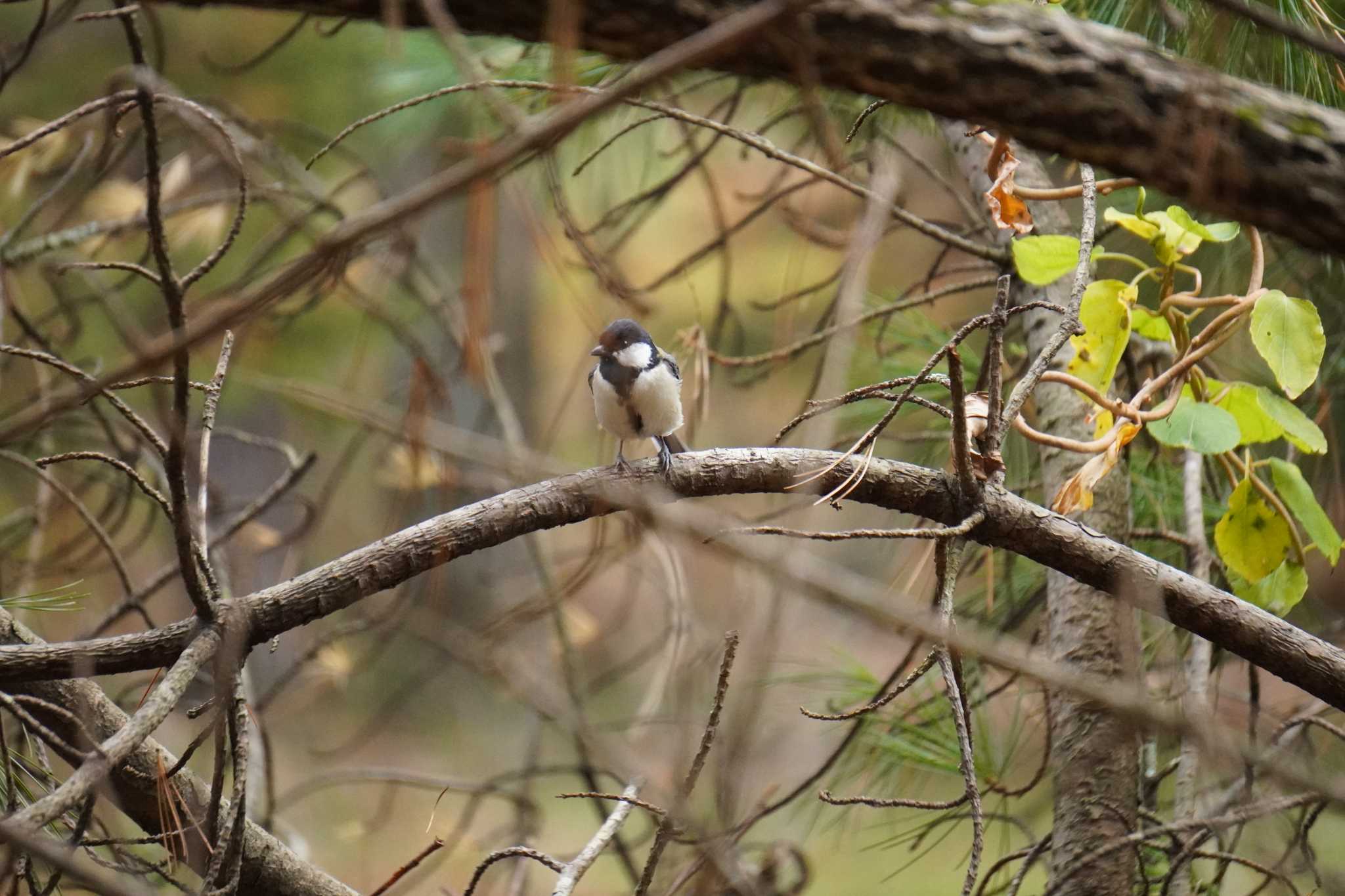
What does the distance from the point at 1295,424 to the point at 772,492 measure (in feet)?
2.18

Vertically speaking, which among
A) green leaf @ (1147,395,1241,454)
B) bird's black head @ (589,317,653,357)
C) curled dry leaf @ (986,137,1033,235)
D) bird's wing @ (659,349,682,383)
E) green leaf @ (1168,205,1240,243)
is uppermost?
curled dry leaf @ (986,137,1033,235)

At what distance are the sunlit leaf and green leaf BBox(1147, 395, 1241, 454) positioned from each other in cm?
14

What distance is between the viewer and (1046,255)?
55.0 inches

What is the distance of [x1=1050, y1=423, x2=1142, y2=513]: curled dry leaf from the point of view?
126 cm

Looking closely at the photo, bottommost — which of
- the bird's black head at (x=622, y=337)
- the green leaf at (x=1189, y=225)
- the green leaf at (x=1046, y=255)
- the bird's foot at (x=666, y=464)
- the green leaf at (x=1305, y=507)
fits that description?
the green leaf at (x=1305, y=507)

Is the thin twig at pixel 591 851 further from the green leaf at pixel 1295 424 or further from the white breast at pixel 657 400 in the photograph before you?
the white breast at pixel 657 400

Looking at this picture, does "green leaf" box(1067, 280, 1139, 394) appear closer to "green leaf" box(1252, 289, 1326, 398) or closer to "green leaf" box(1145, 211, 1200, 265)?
"green leaf" box(1145, 211, 1200, 265)

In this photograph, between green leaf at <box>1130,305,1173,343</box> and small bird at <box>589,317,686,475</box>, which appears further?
small bird at <box>589,317,686,475</box>

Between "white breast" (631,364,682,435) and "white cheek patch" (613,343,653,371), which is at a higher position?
"white cheek patch" (613,343,653,371)

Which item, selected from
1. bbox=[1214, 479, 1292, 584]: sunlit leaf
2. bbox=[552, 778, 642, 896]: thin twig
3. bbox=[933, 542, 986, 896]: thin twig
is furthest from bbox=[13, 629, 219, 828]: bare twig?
bbox=[1214, 479, 1292, 584]: sunlit leaf

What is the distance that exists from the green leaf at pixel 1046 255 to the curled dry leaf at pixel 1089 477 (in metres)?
0.26

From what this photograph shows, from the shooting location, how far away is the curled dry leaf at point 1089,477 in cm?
126

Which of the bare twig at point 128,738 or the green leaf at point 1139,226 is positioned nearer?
the bare twig at point 128,738

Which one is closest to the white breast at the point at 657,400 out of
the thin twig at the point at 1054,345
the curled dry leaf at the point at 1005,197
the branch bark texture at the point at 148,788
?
the curled dry leaf at the point at 1005,197
